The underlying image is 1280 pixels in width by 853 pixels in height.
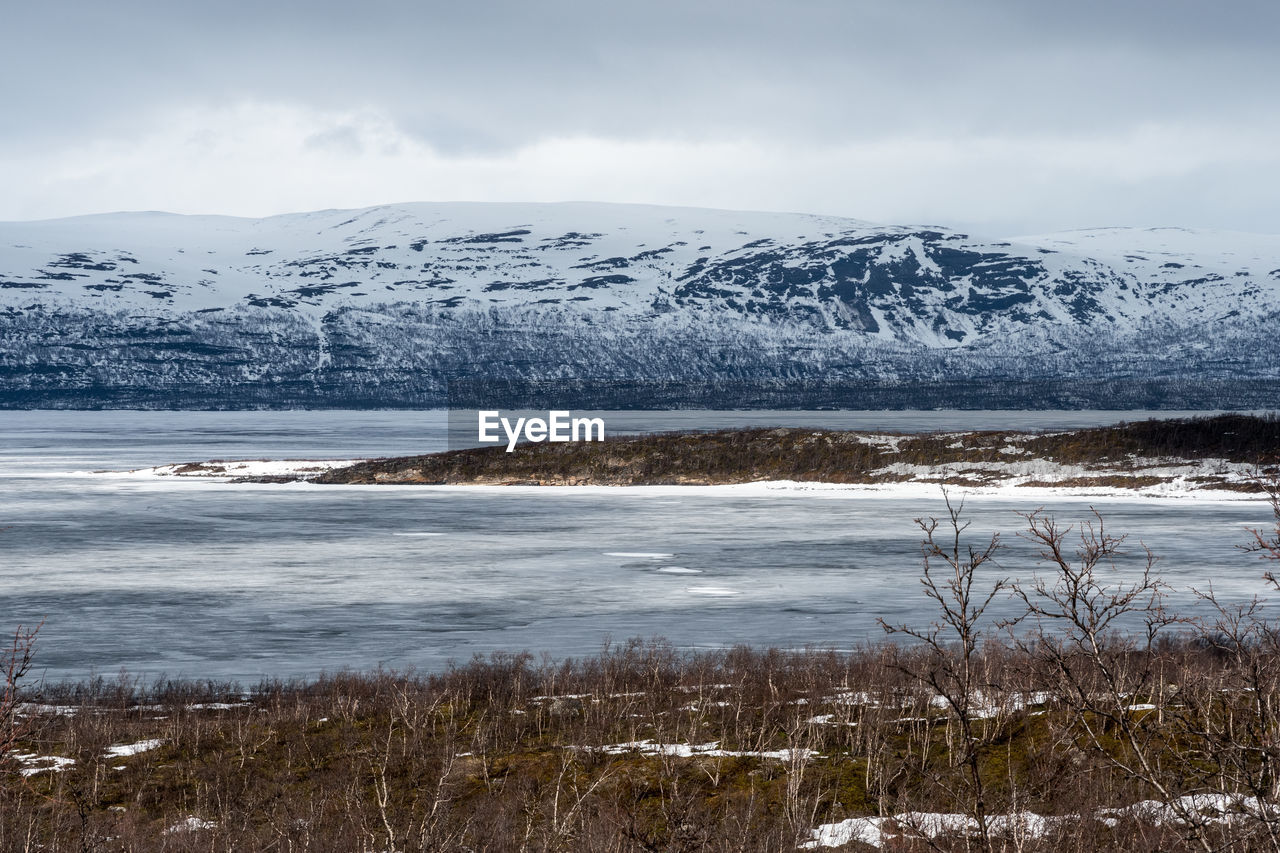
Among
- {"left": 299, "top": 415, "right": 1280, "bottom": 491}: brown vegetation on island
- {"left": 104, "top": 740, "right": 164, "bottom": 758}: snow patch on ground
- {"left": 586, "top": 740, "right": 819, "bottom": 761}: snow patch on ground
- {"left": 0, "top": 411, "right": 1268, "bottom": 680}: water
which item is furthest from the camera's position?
{"left": 299, "top": 415, "right": 1280, "bottom": 491}: brown vegetation on island

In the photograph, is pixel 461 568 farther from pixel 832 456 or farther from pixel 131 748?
pixel 832 456

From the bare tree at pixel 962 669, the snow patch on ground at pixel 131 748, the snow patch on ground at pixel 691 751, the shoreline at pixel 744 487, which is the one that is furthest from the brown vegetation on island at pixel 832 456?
the snow patch on ground at pixel 131 748

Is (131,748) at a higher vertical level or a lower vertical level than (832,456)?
higher

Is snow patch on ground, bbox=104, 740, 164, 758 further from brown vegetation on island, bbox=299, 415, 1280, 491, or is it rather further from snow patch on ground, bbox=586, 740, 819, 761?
brown vegetation on island, bbox=299, 415, 1280, 491

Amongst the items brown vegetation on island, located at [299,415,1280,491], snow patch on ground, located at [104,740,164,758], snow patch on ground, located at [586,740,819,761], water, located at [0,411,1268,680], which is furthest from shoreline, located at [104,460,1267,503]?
snow patch on ground, located at [104,740,164,758]

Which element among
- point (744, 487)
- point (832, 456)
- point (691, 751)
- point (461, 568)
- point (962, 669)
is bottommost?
point (744, 487)

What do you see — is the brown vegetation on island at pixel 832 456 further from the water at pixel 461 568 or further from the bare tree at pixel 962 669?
the bare tree at pixel 962 669

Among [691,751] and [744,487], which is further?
[744,487]

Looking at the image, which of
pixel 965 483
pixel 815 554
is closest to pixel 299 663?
pixel 815 554

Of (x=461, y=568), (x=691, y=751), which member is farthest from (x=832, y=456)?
(x=691, y=751)
